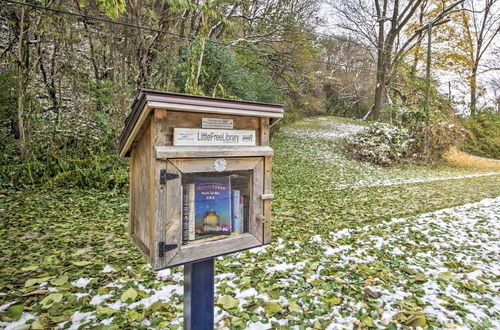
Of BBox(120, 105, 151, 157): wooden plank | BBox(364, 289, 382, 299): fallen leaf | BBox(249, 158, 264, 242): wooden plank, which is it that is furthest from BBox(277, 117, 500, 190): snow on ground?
BBox(120, 105, 151, 157): wooden plank

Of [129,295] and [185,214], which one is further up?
[185,214]

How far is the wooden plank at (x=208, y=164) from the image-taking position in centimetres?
148

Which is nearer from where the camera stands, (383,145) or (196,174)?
(196,174)

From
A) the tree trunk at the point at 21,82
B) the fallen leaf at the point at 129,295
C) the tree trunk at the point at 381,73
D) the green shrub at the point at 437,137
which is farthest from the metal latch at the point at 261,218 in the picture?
the tree trunk at the point at 381,73

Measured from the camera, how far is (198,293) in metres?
1.69

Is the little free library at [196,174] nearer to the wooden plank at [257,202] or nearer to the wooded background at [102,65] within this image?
the wooden plank at [257,202]

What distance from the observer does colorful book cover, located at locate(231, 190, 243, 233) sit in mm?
1662

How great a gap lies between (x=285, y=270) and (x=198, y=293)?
1.88 meters

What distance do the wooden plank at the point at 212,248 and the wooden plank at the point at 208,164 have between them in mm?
378

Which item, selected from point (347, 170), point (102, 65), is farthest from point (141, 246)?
point (347, 170)

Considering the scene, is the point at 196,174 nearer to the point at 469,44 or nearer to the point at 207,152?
the point at 207,152

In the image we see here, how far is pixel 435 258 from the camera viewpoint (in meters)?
3.86

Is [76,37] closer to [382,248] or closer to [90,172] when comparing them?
[90,172]

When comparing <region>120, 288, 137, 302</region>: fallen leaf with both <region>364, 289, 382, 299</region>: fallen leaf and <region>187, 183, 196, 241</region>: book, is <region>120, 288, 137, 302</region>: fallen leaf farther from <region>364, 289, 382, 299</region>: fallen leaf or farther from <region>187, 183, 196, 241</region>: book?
<region>364, 289, 382, 299</region>: fallen leaf
